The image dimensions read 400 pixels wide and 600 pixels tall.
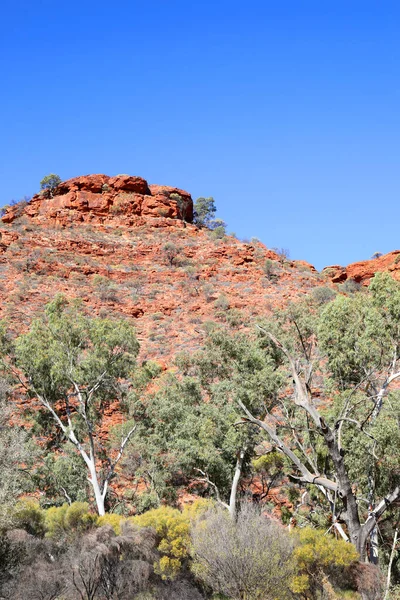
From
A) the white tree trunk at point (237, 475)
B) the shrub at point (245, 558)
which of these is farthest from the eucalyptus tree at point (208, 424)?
the shrub at point (245, 558)

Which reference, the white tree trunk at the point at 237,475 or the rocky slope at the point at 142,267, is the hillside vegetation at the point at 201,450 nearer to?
the white tree trunk at the point at 237,475

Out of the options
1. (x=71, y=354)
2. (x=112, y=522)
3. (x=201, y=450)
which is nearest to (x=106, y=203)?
(x=71, y=354)

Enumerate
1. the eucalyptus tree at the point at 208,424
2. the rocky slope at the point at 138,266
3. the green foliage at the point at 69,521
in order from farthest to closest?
the rocky slope at the point at 138,266 → the eucalyptus tree at the point at 208,424 → the green foliage at the point at 69,521

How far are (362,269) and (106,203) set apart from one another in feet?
85.2

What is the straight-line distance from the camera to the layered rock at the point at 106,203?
50531 mm

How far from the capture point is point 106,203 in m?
53.2

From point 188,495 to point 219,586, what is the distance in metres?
9.73

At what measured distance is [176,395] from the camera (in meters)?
18.5

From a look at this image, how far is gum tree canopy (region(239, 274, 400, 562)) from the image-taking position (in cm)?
1196

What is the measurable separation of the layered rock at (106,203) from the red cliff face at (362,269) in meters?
16.3

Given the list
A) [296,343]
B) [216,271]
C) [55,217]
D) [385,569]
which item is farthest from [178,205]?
[385,569]

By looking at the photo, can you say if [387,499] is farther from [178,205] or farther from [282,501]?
[178,205]

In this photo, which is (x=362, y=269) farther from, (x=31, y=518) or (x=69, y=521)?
(x=31, y=518)

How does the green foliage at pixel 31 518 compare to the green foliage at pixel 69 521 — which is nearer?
the green foliage at pixel 31 518
